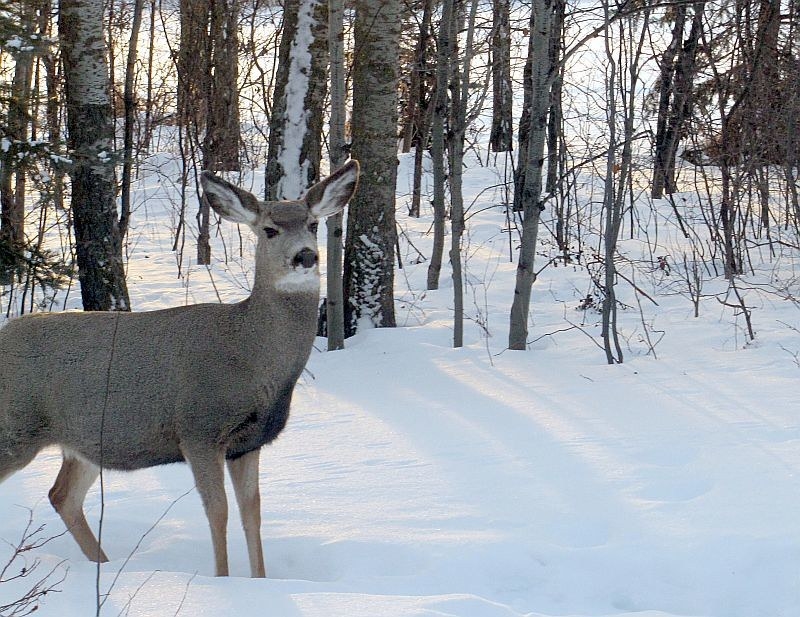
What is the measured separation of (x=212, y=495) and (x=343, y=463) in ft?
5.01

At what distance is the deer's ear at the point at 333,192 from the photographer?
522 centimetres

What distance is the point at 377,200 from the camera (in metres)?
9.55

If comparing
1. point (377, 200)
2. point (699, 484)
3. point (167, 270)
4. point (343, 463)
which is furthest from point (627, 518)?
point (167, 270)

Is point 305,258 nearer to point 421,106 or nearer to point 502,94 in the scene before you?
point 421,106

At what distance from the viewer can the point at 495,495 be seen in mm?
5578

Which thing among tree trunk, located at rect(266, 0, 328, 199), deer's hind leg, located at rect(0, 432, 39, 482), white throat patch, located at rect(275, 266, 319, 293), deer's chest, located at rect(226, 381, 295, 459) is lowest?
deer's hind leg, located at rect(0, 432, 39, 482)

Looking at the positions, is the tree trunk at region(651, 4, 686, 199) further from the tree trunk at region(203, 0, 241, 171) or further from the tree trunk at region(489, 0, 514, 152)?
the tree trunk at region(203, 0, 241, 171)

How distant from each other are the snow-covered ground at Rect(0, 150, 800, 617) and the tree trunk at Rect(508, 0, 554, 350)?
48cm

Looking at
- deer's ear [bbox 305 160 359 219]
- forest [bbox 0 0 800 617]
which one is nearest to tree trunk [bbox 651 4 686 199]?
forest [bbox 0 0 800 617]

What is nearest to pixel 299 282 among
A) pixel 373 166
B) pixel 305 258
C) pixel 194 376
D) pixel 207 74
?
pixel 305 258

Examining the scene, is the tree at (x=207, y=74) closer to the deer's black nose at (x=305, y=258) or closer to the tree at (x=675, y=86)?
the tree at (x=675, y=86)

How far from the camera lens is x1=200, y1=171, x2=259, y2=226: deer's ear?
509 centimetres

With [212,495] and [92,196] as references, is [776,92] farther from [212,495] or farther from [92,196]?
[212,495]

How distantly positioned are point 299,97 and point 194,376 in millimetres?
4586
